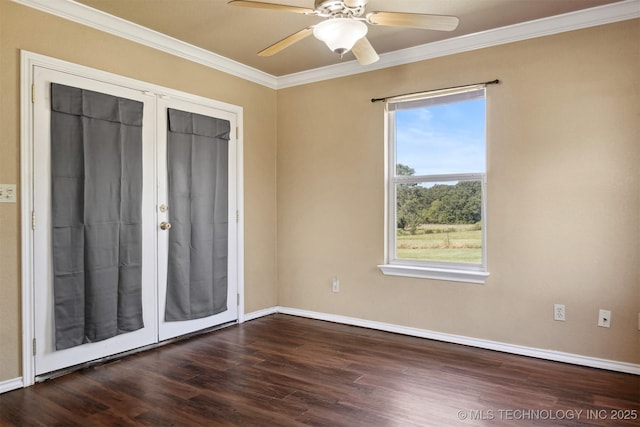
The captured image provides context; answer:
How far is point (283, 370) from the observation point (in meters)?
2.94

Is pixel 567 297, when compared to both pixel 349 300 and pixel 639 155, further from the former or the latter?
pixel 349 300

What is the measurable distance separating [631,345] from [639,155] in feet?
4.25

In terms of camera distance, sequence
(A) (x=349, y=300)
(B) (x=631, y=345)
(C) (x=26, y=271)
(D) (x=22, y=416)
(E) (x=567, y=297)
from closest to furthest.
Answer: (D) (x=22, y=416) < (C) (x=26, y=271) < (B) (x=631, y=345) < (E) (x=567, y=297) < (A) (x=349, y=300)

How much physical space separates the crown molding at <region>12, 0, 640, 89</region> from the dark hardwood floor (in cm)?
245

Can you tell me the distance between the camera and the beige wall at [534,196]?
2902 mm

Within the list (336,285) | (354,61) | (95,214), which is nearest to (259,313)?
(336,285)

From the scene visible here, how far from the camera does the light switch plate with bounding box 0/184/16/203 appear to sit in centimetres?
258

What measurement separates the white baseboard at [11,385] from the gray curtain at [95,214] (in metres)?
0.29

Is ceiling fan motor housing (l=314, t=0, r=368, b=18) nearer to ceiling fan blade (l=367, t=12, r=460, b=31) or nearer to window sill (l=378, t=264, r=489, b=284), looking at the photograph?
ceiling fan blade (l=367, t=12, r=460, b=31)

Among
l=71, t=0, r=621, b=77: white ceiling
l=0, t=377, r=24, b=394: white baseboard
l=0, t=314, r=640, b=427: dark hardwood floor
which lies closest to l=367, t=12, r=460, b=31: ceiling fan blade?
l=71, t=0, r=621, b=77: white ceiling

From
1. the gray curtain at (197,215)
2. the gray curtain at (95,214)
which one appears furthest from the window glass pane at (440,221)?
the gray curtain at (95,214)

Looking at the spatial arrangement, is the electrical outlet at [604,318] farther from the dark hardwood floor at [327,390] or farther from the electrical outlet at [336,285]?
the electrical outlet at [336,285]

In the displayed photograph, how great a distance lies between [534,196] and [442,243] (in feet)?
2.75

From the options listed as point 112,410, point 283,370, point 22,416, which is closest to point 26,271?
point 22,416
